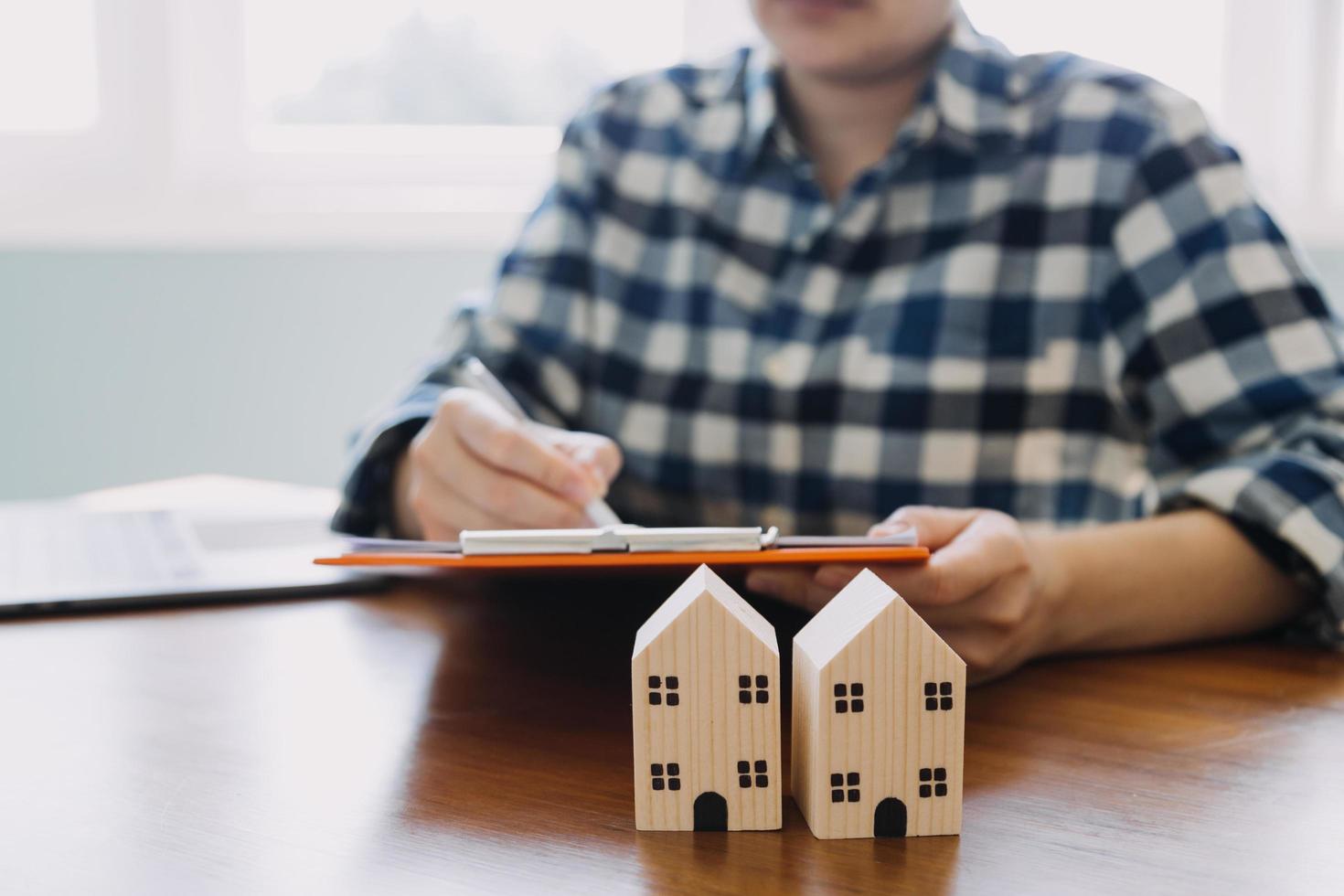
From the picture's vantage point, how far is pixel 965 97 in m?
1.09

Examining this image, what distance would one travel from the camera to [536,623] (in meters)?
0.81

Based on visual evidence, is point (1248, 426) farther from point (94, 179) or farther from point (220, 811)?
point (94, 179)

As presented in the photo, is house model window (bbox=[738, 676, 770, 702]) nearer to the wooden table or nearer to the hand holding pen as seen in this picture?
the wooden table

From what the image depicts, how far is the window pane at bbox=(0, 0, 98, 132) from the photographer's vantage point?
2.22 m

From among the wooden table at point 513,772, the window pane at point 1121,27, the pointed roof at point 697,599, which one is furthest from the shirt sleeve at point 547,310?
the window pane at point 1121,27

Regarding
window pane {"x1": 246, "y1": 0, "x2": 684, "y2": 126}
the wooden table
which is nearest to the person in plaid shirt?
the wooden table

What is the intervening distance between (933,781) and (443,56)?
2.22 meters

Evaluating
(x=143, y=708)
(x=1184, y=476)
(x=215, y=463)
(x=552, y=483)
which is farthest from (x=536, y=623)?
(x=215, y=463)

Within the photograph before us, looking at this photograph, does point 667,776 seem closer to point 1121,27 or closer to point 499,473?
point 499,473

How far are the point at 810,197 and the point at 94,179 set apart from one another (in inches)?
62.8

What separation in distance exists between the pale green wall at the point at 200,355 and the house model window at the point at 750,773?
6.36 feet

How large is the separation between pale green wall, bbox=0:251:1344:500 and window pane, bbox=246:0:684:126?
0.32 metres

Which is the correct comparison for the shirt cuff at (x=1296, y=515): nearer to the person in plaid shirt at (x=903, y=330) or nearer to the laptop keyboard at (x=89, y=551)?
the person in plaid shirt at (x=903, y=330)

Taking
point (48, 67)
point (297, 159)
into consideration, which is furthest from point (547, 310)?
point (48, 67)
